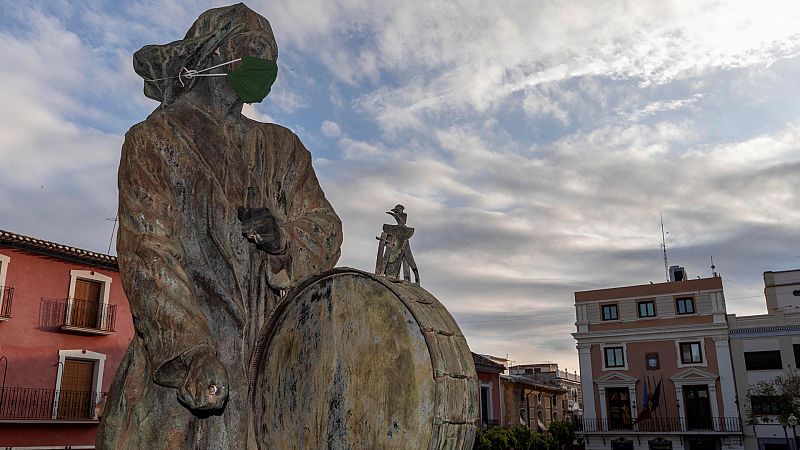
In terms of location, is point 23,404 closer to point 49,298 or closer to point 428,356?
point 49,298

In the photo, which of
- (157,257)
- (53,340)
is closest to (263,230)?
(157,257)

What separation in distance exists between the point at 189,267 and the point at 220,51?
3.16 feet

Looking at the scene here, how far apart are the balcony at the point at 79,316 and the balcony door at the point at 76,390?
3.86 ft

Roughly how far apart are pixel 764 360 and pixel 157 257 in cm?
4217

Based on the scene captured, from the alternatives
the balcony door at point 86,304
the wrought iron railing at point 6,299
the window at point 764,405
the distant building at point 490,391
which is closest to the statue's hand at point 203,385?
the wrought iron railing at point 6,299

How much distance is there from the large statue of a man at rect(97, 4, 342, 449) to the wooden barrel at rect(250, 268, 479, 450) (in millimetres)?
212

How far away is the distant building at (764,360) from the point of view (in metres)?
36.8

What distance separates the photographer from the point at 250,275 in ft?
8.95

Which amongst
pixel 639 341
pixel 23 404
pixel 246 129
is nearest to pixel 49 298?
pixel 23 404

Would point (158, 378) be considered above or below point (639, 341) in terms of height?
below

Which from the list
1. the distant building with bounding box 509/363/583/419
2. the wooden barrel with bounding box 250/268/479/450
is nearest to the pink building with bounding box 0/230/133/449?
the wooden barrel with bounding box 250/268/479/450

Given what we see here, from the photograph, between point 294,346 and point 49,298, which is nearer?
point 294,346

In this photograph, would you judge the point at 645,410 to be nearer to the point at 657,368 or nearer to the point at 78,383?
the point at 657,368

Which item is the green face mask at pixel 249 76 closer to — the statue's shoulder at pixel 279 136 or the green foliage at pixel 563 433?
the statue's shoulder at pixel 279 136
